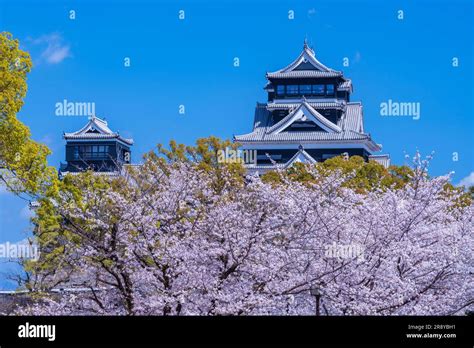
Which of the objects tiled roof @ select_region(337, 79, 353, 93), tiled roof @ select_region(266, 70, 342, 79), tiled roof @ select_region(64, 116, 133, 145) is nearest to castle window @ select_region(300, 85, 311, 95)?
tiled roof @ select_region(266, 70, 342, 79)

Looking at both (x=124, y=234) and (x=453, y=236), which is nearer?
(x=124, y=234)

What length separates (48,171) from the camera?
15344 mm

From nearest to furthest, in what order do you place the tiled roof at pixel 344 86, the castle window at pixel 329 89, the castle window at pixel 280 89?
the castle window at pixel 280 89
the castle window at pixel 329 89
the tiled roof at pixel 344 86

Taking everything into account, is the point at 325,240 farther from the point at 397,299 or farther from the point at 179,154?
the point at 179,154

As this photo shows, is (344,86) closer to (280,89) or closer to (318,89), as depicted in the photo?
(318,89)

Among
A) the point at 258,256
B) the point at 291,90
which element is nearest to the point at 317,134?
the point at 291,90

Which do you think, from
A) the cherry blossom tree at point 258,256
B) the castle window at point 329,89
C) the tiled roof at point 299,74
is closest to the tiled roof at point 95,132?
the tiled roof at point 299,74

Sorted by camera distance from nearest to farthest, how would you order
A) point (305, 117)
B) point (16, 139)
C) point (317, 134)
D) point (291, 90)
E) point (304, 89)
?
point (16, 139), point (317, 134), point (305, 117), point (291, 90), point (304, 89)

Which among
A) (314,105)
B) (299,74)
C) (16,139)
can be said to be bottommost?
(16,139)

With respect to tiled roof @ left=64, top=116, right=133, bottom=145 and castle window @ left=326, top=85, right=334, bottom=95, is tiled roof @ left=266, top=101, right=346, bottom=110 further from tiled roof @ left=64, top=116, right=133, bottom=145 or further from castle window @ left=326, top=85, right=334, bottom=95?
tiled roof @ left=64, top=116, right=133, bottom=145

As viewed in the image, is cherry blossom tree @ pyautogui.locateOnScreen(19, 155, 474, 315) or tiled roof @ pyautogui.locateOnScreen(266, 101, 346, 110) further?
tiled roof @ pyautogui.locateOnScreen(266, 101, 346, 110)

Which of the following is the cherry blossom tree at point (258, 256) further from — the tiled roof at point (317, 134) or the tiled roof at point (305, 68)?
the tiled roof at point (305, 68)
